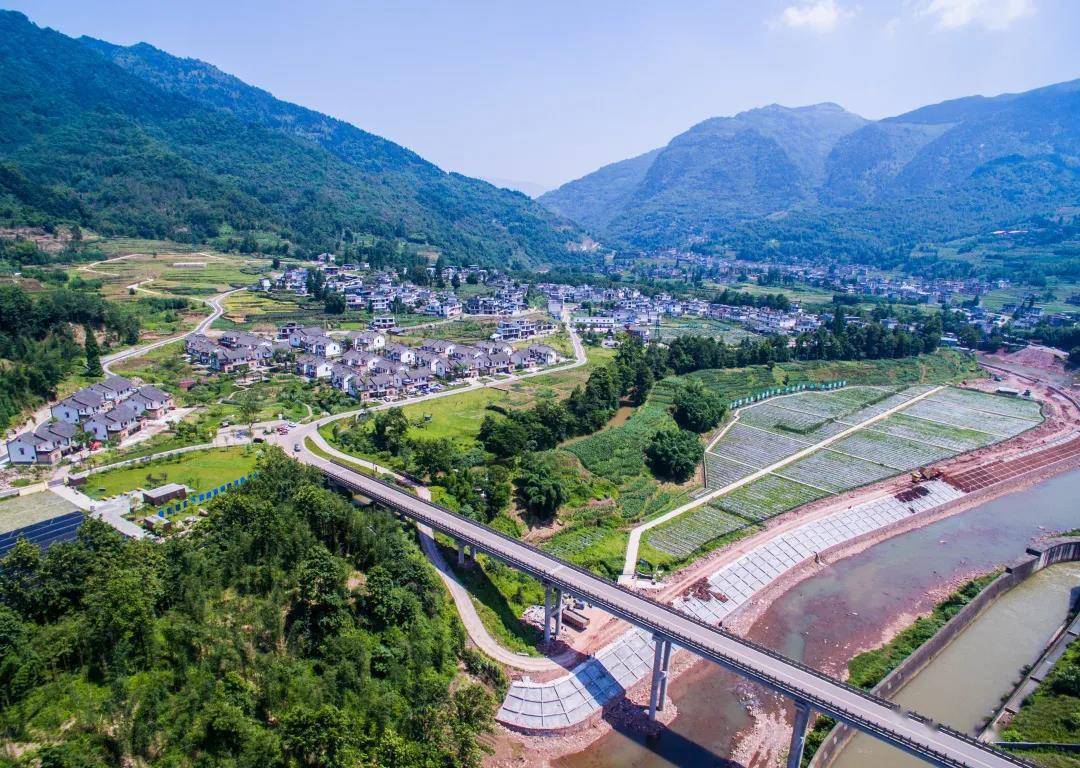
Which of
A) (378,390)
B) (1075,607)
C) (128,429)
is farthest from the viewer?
(378,390)

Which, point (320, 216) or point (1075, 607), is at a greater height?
point (320, 216)

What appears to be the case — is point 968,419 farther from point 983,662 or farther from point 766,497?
point 983,662

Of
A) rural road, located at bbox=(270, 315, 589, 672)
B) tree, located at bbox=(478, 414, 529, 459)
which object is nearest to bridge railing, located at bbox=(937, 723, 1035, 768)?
rural road, located at bbox=(270, 315, 589, 672)

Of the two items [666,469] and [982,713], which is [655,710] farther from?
[666,469]

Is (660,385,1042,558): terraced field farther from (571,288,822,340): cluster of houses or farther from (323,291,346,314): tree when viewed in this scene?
(323,291,346,314): tree

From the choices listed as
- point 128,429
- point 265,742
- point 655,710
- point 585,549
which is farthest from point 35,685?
point 128,429

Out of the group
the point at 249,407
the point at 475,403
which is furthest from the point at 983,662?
the point at 249,407
